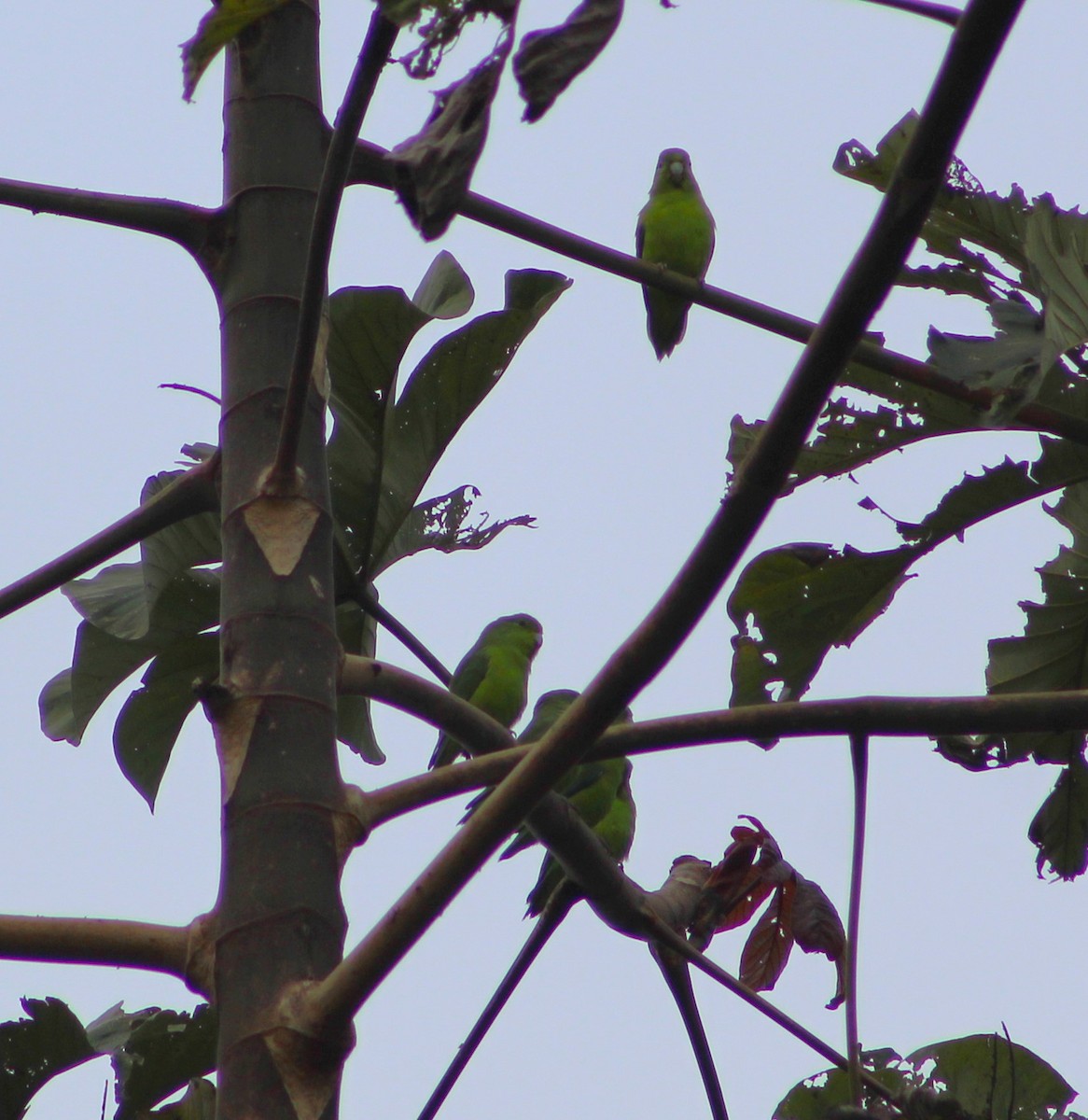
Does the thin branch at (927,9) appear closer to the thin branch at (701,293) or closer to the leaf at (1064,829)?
the thin branch at (701,293)

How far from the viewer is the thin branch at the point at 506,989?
238 cm

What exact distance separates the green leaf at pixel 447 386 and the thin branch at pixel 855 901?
125 cm

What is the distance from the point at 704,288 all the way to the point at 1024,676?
1175mm

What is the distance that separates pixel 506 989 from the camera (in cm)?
244

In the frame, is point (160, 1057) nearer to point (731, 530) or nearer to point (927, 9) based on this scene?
point (731, 530)

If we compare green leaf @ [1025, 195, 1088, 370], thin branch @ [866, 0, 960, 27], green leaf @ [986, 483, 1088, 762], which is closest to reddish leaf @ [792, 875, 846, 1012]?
green leaf @ [986, 483, 1088, 762]

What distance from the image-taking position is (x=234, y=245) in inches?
93.3

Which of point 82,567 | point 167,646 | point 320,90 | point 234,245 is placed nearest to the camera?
point 82,567

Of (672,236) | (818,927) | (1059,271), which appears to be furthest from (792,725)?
(672,236)

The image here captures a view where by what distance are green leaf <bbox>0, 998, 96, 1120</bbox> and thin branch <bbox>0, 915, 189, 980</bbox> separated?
0.61 m

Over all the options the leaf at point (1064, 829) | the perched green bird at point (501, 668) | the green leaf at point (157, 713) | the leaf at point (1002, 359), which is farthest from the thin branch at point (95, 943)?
the perched green bird at point (501, 668)

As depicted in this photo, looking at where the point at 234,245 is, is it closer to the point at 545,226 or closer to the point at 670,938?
the point at 545,226

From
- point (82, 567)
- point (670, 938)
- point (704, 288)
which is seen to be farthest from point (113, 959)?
point (704, 288)

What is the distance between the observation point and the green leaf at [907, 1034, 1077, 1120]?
268cm
